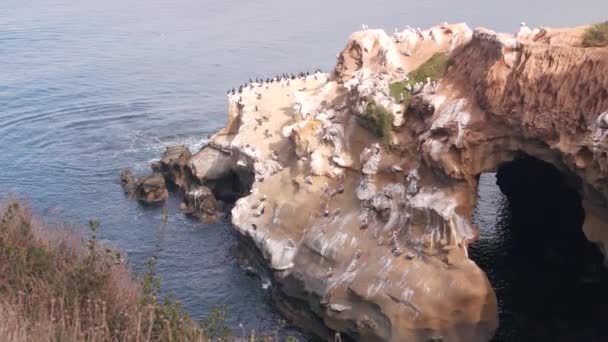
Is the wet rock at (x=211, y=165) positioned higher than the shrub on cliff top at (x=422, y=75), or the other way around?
the shrub on cliff top at (x=422, y=75)

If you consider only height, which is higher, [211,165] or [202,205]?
[211,165]

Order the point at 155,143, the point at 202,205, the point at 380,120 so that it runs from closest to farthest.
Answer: the point at 380,120, the point at 202,205, the point at 155,143

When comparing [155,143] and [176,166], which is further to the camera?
[155,143]

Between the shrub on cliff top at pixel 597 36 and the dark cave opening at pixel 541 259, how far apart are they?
7018 millimetres

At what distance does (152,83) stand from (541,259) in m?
67.8

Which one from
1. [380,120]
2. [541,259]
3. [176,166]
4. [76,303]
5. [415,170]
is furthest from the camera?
[176,166]

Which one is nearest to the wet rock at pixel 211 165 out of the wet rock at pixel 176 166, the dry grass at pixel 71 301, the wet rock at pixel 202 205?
the wet rock at pixel 202 205

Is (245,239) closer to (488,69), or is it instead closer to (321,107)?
(321,107)

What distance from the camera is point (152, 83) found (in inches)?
3984

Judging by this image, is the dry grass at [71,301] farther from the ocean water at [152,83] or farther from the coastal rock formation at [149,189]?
the coastal rock formation at [149,189]

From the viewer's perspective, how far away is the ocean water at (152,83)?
54469mm

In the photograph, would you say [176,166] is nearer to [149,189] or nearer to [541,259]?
[149,189]

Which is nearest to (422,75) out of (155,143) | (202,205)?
(202,205)

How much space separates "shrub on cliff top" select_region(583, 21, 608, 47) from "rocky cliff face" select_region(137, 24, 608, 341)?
2.38 ft
